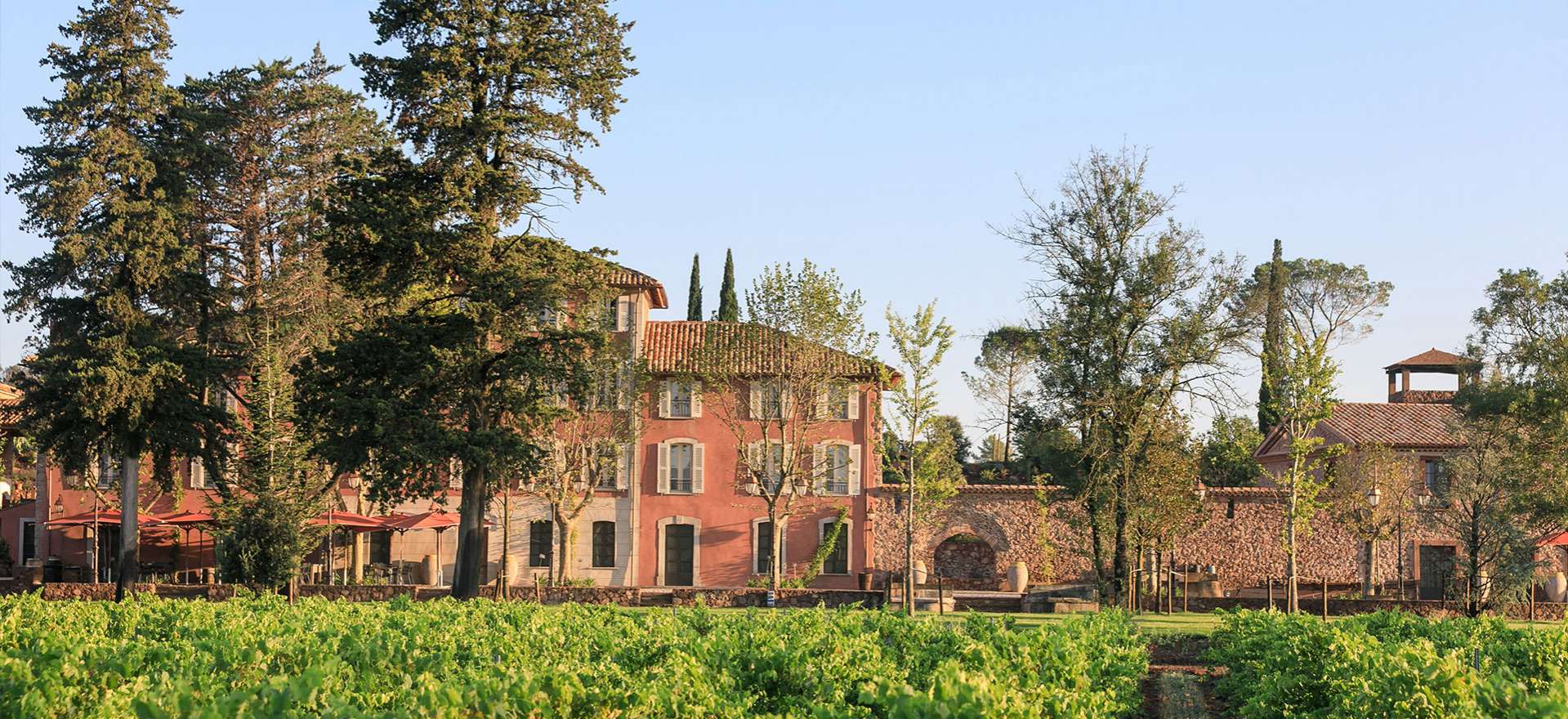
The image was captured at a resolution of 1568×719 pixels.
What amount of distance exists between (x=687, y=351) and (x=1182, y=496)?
1590 cm

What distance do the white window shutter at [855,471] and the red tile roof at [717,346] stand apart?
3.50 metres

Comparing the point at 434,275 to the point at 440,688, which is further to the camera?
the point at 434,275

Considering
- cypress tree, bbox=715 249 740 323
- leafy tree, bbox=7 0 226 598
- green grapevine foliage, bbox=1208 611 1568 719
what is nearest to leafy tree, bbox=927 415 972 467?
cypress tree, bbox=715 249 740 323

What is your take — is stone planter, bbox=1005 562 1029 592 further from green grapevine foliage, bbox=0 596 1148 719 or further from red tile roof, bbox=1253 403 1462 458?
green grapevine foliage, bbox=0 596 1148 719

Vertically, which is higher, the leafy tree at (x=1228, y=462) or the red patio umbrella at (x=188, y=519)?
the leafy tree at (x=1228, y=462)

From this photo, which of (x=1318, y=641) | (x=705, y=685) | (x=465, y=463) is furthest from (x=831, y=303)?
(x=705, y=685)

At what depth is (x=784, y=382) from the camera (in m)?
37.8

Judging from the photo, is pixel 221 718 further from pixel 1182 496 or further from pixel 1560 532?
pixel 1560 532

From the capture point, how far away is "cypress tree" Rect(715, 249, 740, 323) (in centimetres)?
5909

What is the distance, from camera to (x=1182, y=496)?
108ft

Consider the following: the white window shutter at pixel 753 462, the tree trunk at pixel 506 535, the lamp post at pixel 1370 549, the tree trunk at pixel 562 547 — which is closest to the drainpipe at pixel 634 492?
the tree trunk at pixel 562 547

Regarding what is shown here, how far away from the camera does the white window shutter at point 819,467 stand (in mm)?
40688

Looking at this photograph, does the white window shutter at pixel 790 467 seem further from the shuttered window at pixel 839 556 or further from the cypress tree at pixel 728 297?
the cypress tree at pixel 728 297

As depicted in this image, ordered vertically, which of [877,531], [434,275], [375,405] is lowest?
[877,531]
